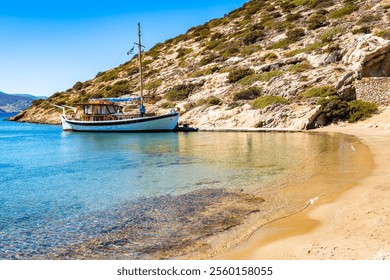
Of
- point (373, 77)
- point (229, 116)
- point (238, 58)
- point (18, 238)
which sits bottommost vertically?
point (18, 238)

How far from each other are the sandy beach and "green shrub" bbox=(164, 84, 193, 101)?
119 feet

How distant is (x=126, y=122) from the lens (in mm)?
39781

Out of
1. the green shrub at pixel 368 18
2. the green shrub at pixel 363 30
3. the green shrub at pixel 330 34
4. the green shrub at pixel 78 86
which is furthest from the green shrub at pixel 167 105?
the green shrub at pixel 78 86

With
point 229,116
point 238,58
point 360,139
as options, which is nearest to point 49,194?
point 360,139

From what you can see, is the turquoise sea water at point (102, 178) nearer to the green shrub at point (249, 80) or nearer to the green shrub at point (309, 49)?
the green shrub at point (249, 80)

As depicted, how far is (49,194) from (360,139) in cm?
1884

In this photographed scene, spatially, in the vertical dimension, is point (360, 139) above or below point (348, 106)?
below

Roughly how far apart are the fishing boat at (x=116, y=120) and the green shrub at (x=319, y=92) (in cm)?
1270

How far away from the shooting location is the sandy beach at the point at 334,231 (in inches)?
255

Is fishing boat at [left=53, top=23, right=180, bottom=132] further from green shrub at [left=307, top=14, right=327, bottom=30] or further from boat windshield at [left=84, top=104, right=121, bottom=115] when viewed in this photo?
green shrub at [left=307, top=14, right=327, bottom=30]

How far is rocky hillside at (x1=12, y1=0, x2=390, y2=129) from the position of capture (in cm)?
3462

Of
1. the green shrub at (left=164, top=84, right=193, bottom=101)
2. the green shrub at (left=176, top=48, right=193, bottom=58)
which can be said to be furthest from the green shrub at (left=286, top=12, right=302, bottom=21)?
the green shrub at (left=164, top=84, right=193, bottom=101)
